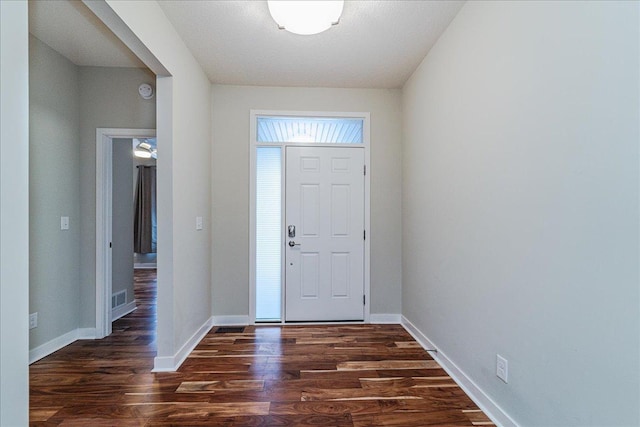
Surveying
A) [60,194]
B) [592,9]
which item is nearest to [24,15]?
[592,9]

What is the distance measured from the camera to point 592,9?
1157 millimetres

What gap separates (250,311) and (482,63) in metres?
3.09

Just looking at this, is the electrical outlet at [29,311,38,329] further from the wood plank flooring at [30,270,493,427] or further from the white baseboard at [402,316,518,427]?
the white baseboard at [402,316,518,427]

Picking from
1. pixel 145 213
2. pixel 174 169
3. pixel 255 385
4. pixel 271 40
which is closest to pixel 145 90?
pixel 174 169

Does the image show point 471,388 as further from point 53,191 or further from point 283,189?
point 53,191

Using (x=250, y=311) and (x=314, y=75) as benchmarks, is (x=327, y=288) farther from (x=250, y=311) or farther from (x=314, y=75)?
(x=314, y=75)

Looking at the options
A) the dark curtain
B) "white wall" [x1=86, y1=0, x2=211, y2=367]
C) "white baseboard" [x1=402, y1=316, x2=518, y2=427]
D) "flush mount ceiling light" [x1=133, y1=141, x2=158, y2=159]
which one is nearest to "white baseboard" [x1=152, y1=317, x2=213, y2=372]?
"white wall" [x1=86, y1=0, x2=211, y2=367]

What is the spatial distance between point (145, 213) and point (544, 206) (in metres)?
7.74

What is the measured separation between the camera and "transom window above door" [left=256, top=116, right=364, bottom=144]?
347 cm

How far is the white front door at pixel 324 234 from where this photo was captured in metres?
3.42

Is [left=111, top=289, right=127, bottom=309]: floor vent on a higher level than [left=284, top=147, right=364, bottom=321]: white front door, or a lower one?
lower

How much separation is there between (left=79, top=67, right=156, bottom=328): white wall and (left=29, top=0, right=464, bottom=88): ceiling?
16 centimetres

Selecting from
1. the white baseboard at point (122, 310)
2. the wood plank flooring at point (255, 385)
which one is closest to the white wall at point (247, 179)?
the wood plank flooring at point (255, 385)

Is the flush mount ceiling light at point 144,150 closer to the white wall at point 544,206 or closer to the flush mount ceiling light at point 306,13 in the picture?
the flush mount ceiling light at point 306,13
